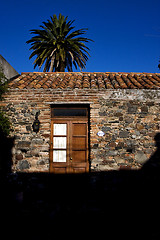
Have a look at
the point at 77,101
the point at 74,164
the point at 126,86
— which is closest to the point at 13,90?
the point at 77,101

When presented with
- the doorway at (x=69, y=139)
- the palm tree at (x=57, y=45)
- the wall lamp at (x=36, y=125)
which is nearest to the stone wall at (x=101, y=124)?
the wall lamp at (x=36, y=125)

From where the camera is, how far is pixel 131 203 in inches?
181

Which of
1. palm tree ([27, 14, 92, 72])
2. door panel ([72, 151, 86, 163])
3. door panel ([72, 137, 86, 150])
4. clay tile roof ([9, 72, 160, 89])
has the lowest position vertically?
door panel ([72, 151, 86, 163])

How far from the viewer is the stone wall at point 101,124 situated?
5828 millimetres

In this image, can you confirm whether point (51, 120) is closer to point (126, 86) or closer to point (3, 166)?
point (3, 166)

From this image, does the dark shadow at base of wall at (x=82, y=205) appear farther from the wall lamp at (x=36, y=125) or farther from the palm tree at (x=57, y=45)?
the palm tree at (x=57, y=45)

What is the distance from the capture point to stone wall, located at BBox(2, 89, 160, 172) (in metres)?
5.83

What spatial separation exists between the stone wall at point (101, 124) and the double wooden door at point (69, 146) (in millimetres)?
307

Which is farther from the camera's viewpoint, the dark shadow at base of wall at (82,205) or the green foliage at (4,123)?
the green foliage at (4,123)

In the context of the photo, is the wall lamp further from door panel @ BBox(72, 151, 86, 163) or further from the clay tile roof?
door panel @ BBox(72, 151, 86, 163)

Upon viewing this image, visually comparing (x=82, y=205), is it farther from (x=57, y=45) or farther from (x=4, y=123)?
(x=57, y=45)

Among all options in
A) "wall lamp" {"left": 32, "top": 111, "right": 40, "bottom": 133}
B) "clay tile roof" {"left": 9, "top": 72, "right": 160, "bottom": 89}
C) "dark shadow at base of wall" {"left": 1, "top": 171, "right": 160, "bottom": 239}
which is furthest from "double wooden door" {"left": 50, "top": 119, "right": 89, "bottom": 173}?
"clay tile roof" {"left": 9, "top": 72, "right": 160, "bottom": 89}

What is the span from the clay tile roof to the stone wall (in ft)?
0.64

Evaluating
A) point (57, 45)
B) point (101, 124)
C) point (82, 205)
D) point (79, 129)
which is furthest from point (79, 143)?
point (57, 45)
